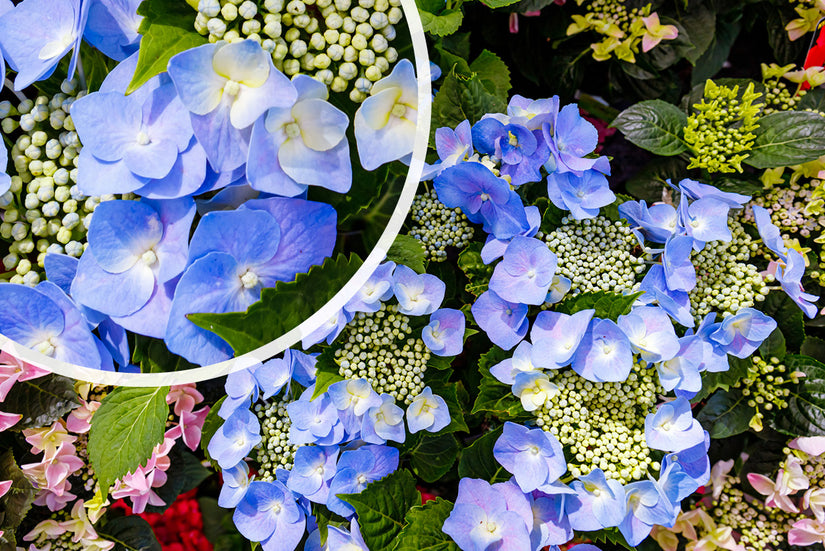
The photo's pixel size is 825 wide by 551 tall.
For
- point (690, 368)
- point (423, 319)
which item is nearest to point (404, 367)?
point (423, 319)

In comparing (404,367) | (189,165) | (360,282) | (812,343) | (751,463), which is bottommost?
Result: (751,463)

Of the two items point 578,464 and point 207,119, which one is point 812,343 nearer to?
point 578,464

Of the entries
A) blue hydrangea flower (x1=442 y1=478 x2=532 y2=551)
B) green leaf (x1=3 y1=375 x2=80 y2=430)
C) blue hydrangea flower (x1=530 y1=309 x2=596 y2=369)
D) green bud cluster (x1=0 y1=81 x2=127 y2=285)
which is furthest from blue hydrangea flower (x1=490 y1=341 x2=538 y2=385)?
green leaf (x1=3 y1=375 x2=80 y2=430)

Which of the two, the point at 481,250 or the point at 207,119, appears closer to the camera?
the point at 207,119

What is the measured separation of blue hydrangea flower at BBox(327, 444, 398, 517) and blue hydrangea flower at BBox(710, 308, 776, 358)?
1.32ft

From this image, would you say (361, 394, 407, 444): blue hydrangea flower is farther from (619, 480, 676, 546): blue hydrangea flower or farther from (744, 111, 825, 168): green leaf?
(744, 111, 825, 168): green leaf

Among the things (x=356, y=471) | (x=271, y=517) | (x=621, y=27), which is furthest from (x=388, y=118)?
(x=621, y=27)

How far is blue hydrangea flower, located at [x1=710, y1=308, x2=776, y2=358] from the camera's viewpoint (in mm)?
737

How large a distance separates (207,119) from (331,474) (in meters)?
0.43

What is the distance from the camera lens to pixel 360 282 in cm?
66

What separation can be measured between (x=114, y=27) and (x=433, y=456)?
1.96 feet

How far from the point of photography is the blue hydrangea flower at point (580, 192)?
0.73m

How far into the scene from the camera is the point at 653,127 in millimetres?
902

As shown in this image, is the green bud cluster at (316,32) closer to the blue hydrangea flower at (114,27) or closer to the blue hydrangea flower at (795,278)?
the blue hydrangea flower at (114,27)
